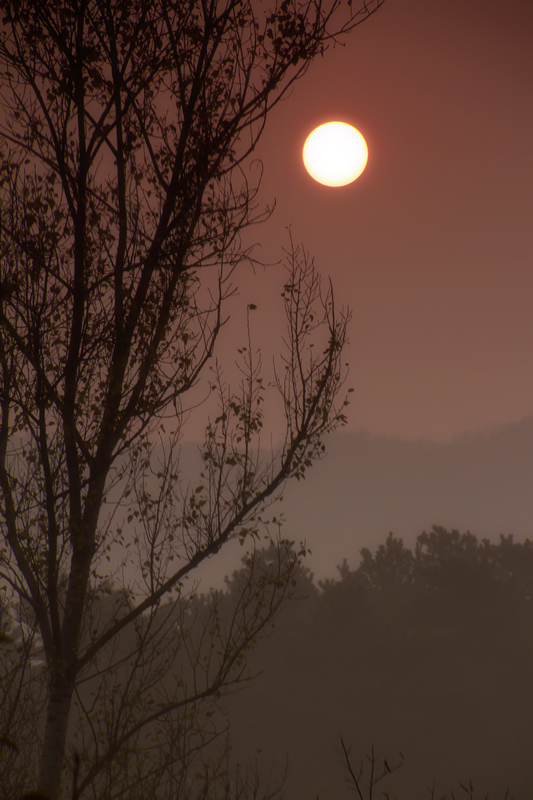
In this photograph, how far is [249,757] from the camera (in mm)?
37750

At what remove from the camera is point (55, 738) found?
5.04 meters

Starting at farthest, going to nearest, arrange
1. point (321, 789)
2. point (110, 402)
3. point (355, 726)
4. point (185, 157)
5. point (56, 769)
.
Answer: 1. point (355, 726)
2. point (321, 789)
3. point (185, 157)
4. point (110, 402)
5. point (56, 769)

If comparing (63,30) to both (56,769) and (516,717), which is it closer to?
(56,769)

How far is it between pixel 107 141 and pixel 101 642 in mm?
4867

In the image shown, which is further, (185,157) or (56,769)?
(185,157)

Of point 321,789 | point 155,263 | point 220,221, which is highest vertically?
point 220,221

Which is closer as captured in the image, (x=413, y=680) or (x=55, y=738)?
(x=55, y=738)

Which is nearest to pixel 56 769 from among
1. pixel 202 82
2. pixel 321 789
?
pixel 202 82

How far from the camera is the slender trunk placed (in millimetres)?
4898

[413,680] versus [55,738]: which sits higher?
[413,680]

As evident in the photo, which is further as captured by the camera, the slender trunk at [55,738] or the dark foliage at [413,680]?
the dark foliage at [413,680]

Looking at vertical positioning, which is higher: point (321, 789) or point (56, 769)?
point (56, 769)

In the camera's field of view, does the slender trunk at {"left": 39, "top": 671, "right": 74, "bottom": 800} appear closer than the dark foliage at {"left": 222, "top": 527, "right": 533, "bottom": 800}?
Answer: Yes

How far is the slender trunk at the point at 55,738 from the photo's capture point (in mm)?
4898
